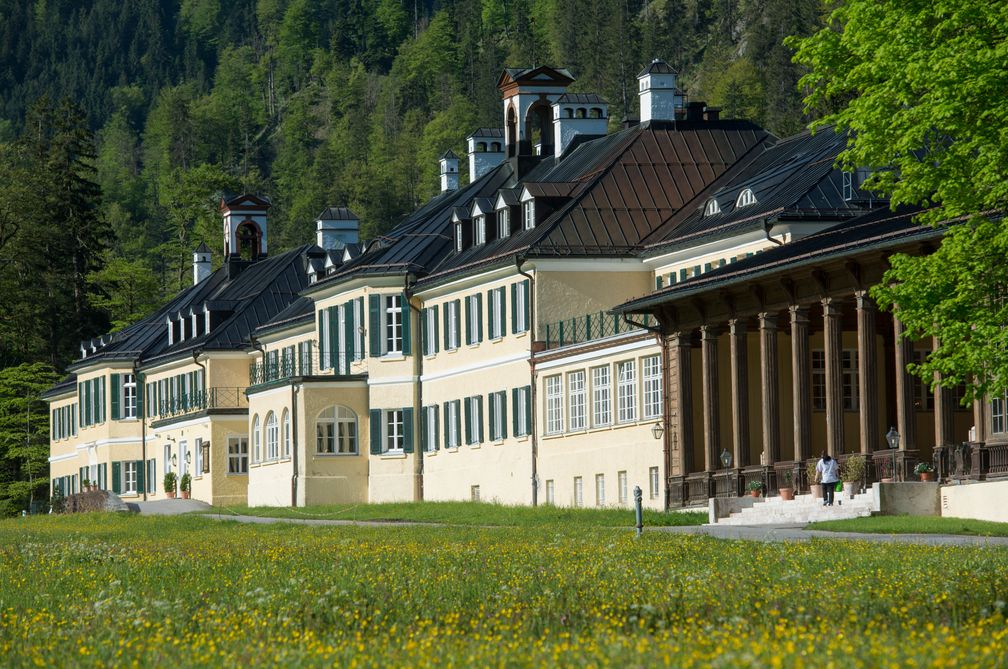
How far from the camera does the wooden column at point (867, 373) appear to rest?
149 ft

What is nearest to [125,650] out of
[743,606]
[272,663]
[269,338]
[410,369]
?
[272,663]

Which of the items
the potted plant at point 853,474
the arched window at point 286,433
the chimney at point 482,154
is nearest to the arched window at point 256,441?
the arched window at point 286,433

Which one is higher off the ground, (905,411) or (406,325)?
(406,325)

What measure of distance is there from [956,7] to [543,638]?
397 inches

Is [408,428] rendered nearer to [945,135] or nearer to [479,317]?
[479,317]

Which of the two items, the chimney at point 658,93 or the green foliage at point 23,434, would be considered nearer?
the chimney at point 658,93

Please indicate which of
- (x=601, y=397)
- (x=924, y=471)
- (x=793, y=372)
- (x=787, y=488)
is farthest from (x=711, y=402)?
(x=924, y=471)

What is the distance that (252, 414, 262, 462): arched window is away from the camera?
3022 inches

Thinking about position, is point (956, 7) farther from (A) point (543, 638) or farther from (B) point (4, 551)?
(B) point (4, 551)

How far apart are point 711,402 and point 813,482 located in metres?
5.76

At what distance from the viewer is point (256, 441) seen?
77062 mm

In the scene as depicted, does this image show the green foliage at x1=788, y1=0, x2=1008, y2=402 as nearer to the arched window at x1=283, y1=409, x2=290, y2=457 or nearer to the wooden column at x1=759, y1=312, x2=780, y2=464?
the wooden column at x1=759, y1=312, x2=780, y2=464

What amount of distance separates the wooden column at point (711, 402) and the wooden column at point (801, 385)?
365 cm

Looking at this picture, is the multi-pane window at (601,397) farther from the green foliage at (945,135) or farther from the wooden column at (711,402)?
the green foliage at (945,135)
